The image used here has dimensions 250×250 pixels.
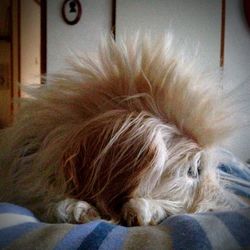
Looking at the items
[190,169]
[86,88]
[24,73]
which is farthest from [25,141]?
[24,73]

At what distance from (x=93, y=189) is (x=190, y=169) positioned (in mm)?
151

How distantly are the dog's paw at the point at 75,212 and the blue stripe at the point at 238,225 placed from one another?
17 centimetres

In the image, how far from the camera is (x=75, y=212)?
44 cm

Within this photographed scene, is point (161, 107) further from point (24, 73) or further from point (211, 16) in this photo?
point (24, 73)

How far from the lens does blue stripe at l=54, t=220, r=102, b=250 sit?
293 millimetres

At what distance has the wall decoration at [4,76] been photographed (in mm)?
2679

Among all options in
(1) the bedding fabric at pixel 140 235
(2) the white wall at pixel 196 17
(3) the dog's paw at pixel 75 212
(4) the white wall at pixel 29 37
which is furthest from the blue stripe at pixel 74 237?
(4) the white wall at pixel 29 37

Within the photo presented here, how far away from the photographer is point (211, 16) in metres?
1.87

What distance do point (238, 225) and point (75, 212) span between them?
8.0 inches

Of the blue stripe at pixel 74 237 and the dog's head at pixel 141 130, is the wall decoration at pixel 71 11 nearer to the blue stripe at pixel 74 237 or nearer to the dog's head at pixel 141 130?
the dog's head at pixel 141 130

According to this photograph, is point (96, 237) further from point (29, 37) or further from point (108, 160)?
point (29, 37)

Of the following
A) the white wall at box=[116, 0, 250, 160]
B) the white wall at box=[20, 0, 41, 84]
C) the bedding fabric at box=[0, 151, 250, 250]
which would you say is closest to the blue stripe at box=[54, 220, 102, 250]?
the bedding fabric at box=[0, 151, 250, 250]

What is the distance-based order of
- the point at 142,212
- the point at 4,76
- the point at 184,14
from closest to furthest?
the point at 142,212 < the point at 184,14 < the point at 4,76

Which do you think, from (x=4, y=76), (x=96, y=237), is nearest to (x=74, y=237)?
(x=96, y=237)
